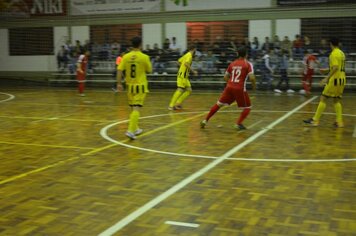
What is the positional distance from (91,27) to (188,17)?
607cm

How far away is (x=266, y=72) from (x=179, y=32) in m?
6.50

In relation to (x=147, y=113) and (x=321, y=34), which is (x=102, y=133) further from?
(x=321, y=34)

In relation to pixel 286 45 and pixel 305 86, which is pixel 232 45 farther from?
pixel 305 86

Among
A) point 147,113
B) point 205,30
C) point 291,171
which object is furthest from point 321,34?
point 291,171

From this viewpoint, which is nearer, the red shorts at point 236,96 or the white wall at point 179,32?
the red shorts at point 236,96

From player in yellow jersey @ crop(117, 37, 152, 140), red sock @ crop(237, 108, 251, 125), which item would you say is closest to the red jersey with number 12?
red sock @ crop(237, 108, 251, 125)

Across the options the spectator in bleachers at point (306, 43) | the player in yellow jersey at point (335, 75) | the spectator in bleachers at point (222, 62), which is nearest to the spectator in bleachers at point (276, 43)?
the spectator in bleachers at point (306, 43)

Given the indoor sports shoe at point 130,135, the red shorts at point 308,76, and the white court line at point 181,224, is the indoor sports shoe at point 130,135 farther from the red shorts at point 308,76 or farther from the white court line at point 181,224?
the red shorts at point 308,76

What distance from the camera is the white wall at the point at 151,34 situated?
26500 mm

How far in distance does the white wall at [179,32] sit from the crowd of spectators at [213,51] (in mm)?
245

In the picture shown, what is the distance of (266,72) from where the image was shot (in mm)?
21594

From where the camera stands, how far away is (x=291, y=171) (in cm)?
686

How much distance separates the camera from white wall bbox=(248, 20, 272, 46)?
24172 millimetres

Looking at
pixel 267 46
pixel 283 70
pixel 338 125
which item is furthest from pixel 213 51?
pixel 338 125
